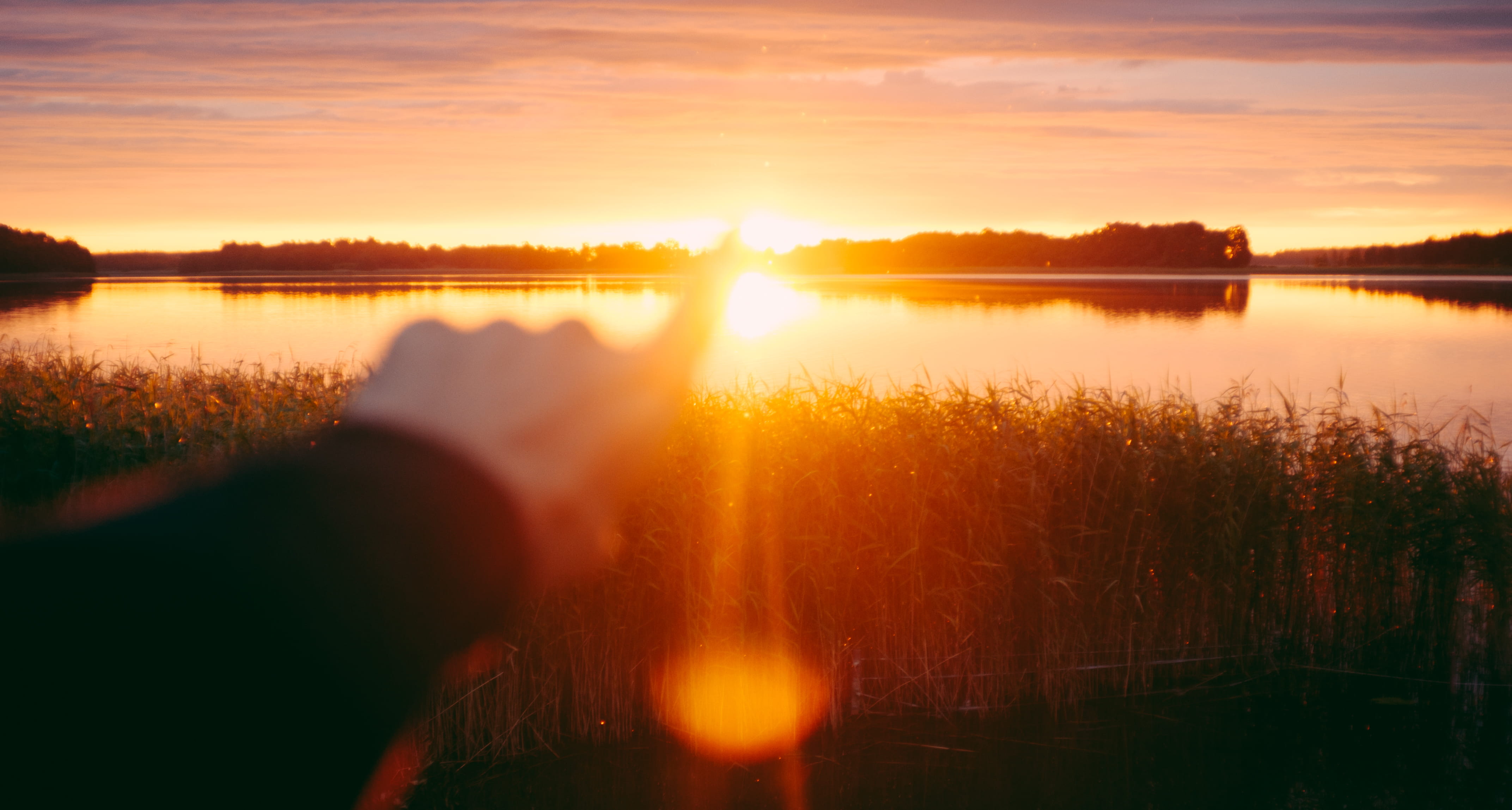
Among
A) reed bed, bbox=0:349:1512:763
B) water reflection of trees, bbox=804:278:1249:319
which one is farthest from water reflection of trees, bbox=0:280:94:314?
water reflection of trees, bbox=804:278:1249:319

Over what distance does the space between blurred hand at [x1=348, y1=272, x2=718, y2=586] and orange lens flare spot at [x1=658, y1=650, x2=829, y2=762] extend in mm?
6560

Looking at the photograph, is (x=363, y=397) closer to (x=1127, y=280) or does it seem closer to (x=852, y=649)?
(x=852, y=649)

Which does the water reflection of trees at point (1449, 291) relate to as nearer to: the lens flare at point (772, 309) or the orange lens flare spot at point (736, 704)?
the lens flare at point (772, 309)

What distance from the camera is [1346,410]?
20312 millimetres

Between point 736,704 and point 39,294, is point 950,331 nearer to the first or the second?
point 736,704

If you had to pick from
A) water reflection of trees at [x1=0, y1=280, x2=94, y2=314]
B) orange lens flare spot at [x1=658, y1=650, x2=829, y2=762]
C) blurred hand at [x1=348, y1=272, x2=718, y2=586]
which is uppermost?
water reflection of trees at [x1=0, y1=280, x2=94, y2=314]

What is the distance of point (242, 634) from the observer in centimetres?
77

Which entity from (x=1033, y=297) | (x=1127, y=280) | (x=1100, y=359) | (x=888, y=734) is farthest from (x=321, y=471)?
(x=1127, y=280)

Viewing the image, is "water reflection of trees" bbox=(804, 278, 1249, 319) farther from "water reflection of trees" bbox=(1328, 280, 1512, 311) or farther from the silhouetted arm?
the silhouetted arm

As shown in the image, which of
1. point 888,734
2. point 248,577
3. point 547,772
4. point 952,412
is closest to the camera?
point 248,577

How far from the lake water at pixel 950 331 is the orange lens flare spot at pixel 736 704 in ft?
7.64

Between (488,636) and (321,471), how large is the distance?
243 millimetres

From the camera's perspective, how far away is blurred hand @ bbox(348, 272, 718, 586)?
3.25 feet

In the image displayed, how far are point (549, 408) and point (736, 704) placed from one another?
22.2 ft
